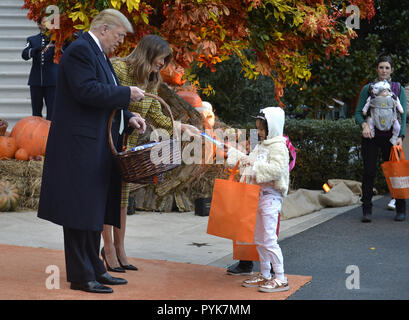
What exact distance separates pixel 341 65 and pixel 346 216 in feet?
14.4

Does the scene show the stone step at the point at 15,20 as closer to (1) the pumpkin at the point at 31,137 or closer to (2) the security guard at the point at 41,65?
(2) the security guard at the point at 41,65

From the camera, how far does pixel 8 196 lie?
7.82 metres

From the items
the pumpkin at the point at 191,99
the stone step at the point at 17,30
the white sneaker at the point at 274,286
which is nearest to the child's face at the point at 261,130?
the white sneaker at the point at 274,286

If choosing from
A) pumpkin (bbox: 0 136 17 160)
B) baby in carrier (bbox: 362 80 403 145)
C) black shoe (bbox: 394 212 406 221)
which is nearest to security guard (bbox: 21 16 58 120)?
pumpkin (bbox: 0 136 17 160)

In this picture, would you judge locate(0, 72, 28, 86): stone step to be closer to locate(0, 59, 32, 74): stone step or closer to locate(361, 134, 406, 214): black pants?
locate(0, 59, 32, 74): stone step

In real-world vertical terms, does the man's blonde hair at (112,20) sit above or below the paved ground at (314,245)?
above

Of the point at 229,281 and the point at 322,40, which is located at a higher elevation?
the point at 322,40

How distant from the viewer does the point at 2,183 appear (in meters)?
7.91

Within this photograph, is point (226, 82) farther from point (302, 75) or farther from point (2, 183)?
point (2, 183)

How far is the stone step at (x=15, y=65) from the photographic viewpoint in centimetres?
1203

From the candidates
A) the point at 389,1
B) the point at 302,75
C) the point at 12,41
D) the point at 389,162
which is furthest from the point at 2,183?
the point at 389,1

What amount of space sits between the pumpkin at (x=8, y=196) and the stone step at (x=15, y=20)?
5.97m

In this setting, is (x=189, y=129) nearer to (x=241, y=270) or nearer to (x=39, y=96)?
(x=241, y=270)
